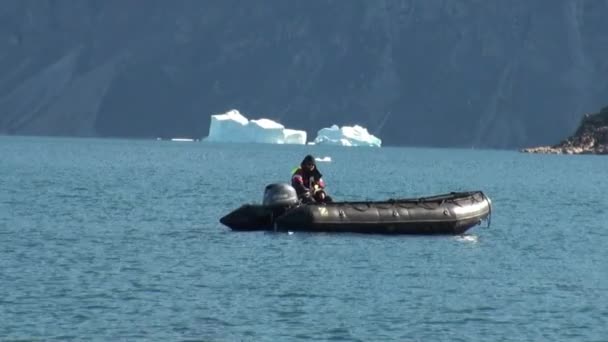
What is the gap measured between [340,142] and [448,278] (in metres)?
132

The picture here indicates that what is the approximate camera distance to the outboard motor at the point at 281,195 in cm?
3575

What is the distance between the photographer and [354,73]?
188 meters

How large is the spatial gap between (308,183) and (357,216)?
4.97ft

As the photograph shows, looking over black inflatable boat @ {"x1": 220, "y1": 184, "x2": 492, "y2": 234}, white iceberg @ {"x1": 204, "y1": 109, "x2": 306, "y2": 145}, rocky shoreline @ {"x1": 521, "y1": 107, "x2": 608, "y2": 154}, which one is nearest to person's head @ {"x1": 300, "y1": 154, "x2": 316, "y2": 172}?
Result: black inflatable boat @ {"x1": 220, "y1": 184, "x2": 492, "y2": 234}

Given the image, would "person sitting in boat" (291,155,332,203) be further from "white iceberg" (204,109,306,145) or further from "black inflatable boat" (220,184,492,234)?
"white iceberg" (204,109,306,145)

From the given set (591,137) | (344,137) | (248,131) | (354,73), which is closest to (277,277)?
(591,137)

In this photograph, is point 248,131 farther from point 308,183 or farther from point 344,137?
point 308,183

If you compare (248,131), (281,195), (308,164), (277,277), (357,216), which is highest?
(248,131)

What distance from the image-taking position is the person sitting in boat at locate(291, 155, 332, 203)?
36.5 meters

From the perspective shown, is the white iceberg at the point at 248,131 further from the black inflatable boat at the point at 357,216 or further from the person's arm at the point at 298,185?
the person's arm at the point at 298,185

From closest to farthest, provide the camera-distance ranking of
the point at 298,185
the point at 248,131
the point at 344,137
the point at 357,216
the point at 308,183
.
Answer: the point at 357,216
the point at 298,185
the point at 308,183
the point at 248,131
the point at 344,137

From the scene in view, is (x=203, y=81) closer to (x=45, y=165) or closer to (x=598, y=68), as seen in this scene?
(x=598, y=68)

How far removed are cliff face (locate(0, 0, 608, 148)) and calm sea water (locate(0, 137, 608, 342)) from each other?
5172 inches

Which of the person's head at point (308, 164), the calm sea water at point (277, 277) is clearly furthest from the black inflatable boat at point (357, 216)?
the person's head at point (308, 164)
